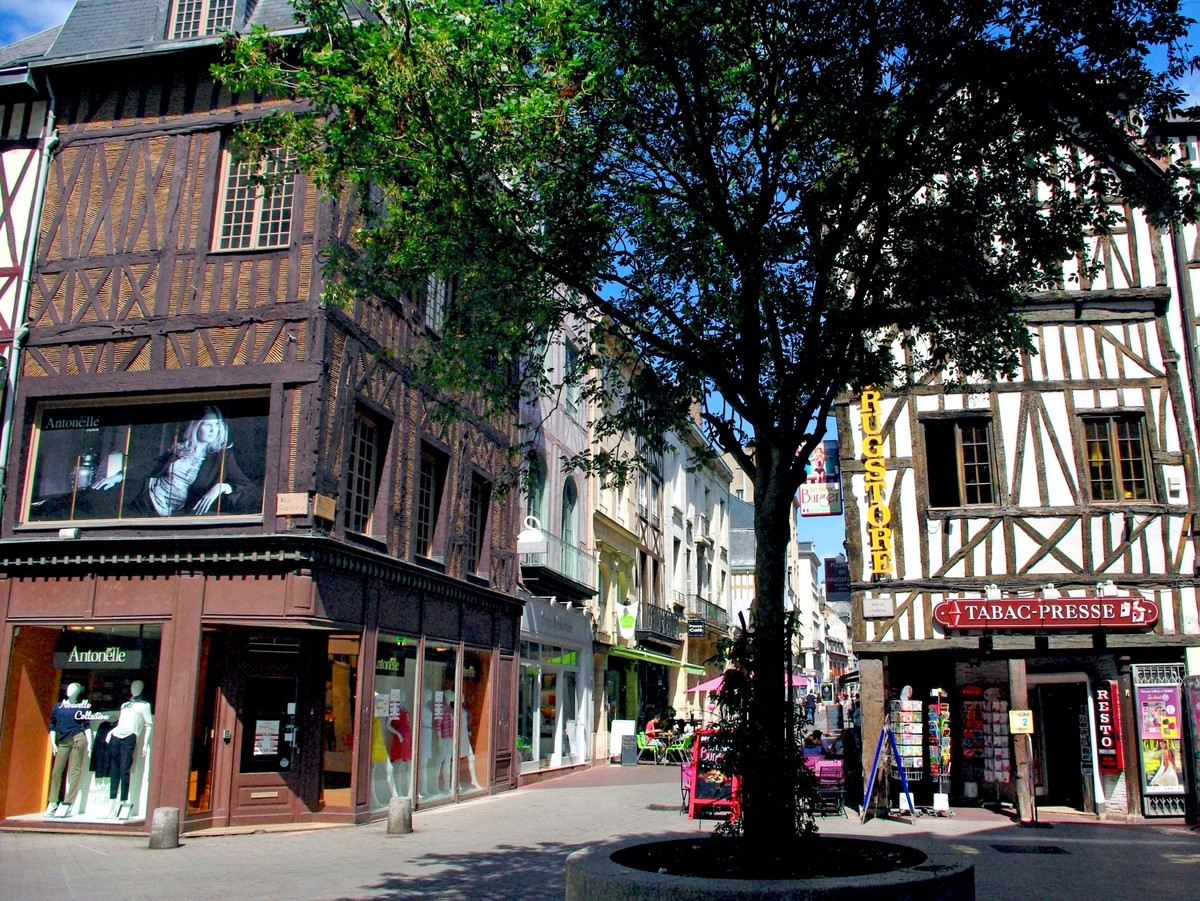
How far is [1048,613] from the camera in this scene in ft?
50.1

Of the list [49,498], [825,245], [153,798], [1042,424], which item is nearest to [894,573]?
[1042,424]

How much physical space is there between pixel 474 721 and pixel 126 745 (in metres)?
6.84

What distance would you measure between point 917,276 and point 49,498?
38.1 ft

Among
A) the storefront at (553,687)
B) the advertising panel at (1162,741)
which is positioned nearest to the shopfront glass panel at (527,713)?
the storefront at (553,687)

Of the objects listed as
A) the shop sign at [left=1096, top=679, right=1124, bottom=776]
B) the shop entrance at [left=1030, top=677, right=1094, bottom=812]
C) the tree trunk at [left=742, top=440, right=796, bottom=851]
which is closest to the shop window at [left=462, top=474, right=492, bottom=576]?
the shop entrance at [left=1030, top=677, right=1094, bottom=812]

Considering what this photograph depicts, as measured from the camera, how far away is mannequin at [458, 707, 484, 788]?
1775 cm

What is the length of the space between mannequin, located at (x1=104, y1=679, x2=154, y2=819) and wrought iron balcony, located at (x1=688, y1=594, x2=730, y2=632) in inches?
A: 1035

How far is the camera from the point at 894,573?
16.0 m

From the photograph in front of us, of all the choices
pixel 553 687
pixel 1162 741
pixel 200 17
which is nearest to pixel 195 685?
pixel 200 17

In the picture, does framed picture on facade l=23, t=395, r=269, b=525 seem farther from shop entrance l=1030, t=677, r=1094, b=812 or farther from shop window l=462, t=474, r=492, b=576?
shop entrance l=1030, t=677, r=1094, b=812

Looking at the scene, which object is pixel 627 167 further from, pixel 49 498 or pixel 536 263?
pixel 49 498

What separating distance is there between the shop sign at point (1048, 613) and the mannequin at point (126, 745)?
36.5 ft

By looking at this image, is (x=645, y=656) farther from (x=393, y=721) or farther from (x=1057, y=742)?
(x=393, y=721)

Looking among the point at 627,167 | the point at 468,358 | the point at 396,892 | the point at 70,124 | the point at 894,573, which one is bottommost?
the point at 396,892
